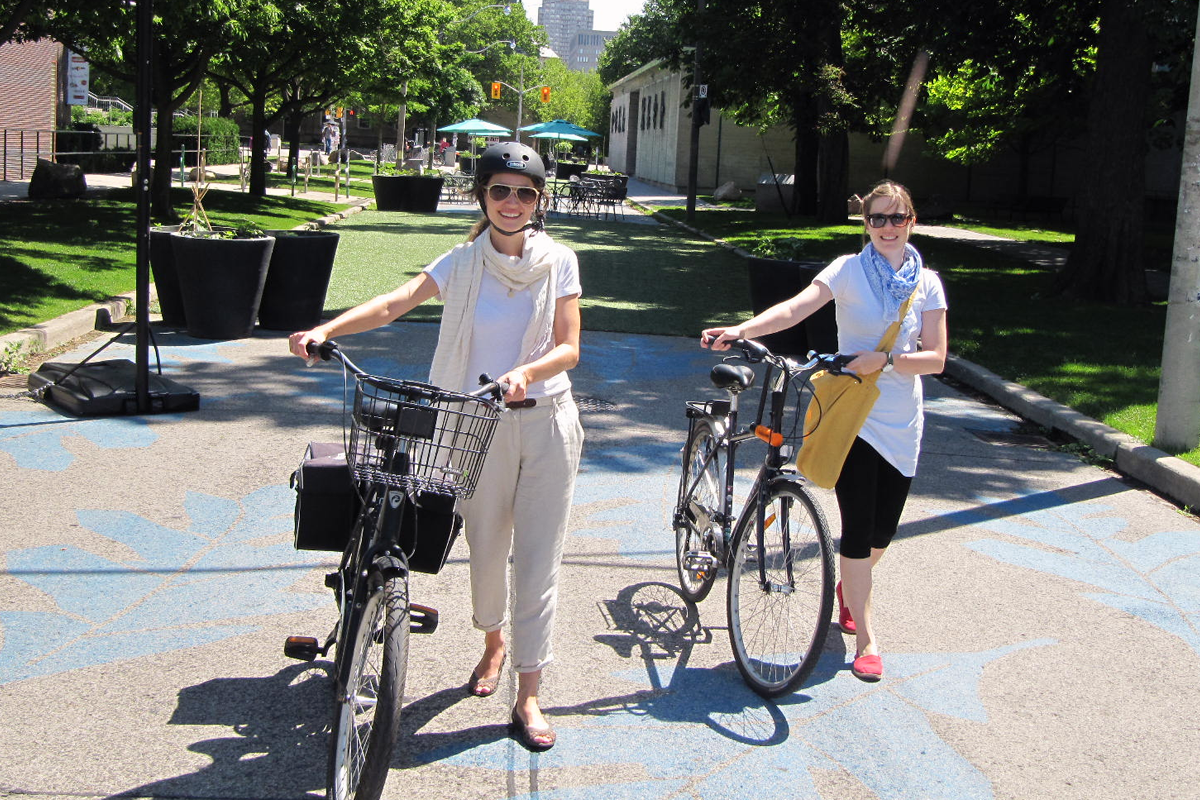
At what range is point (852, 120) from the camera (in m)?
26.4

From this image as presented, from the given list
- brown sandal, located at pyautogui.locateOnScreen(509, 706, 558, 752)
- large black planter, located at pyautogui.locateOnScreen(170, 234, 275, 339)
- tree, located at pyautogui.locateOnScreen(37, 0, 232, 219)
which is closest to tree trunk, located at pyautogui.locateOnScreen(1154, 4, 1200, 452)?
brown sandal, located at pyautogui.locateOnScreen(509, 706, 558, 752)

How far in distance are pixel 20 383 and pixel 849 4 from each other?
19.9 m

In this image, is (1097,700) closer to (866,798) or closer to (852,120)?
(866,798)

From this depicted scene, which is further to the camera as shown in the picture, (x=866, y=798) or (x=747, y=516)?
(x=747, y=516)

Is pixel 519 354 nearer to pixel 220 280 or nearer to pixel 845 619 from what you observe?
pixel 845 619

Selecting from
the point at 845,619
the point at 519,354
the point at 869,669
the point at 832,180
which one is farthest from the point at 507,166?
the point at 832,180

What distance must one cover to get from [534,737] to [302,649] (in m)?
0.87

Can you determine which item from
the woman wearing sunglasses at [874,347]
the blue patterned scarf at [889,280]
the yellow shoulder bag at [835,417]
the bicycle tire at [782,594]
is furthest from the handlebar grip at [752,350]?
the blue patterned scarf at [889,280]

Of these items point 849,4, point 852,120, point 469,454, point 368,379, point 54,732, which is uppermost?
point 849,4

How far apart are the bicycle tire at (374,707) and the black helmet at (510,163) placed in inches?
48.4

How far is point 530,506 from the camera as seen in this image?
150 inches

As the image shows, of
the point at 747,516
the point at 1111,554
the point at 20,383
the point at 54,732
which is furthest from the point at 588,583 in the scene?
the point at 20,383

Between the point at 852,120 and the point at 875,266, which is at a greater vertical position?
the point at 852,120

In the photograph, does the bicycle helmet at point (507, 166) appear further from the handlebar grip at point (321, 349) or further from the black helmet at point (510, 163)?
the handlebar grip at point (321, 349)
